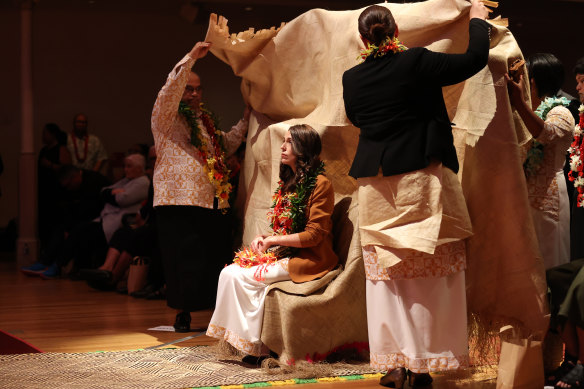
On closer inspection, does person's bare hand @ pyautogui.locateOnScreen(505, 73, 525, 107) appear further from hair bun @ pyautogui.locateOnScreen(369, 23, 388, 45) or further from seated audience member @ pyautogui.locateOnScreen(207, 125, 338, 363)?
seated audience member @ pyautogui.locateOnScreen(207, 125, 338, 363)

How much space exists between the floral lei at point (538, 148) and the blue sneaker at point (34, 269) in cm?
551

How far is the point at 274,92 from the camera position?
514 centimetres

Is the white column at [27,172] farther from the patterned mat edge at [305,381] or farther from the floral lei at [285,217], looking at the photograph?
the patterned mat edge at [305,381]

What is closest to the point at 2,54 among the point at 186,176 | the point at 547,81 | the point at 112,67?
the point at 112,67

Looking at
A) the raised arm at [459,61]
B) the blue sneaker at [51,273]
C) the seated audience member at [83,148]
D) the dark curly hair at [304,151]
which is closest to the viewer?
the raised arm at [459,61]

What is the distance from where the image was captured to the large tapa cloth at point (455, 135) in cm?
385

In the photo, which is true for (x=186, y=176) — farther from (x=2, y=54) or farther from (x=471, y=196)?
(x=2, y=54)

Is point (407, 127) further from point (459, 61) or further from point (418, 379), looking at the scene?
point (418, 379)

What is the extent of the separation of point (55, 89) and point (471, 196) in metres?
8.75

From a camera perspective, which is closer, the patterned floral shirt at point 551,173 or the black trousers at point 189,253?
the patterned floral shirt at point 551,173

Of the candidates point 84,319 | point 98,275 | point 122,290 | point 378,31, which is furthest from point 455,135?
point 98,275

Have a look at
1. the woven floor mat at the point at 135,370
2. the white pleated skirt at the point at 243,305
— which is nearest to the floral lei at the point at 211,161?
the white pleated skirt at the point at 243,305

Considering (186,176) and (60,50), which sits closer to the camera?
(186,176)

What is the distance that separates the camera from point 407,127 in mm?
3555
